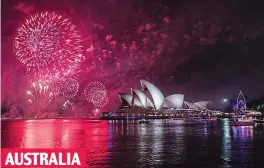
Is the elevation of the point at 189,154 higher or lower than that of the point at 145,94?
lower

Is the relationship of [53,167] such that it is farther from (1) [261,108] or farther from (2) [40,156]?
(1) [261,108]

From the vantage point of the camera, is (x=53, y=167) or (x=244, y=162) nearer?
(x=53, y=167)

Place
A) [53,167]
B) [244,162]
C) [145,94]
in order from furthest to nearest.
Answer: [145,94]
[244,162]
[53,167]

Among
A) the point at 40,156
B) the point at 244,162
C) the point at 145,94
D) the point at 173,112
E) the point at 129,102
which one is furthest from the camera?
the point at 173,112

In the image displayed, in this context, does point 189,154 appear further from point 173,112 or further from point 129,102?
point 173,112

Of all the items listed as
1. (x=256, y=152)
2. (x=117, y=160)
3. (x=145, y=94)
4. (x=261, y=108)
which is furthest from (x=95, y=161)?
(x=261, y=108)

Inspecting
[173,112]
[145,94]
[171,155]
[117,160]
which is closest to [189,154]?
[171,155]
